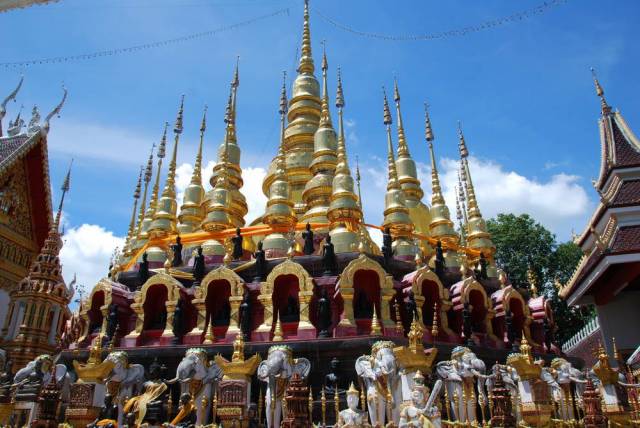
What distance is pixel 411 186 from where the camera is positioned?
2920 cm

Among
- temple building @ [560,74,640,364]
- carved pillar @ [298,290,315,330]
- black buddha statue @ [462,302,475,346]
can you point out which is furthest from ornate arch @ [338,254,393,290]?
temple building @ [560,74,640,364]

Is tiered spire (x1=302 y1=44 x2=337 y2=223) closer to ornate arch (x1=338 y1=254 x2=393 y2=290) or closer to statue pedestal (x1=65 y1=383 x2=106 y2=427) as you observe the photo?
→ ornate arch (x1=338 y1=254 x2=393 y2=290)

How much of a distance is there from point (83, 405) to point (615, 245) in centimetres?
1536

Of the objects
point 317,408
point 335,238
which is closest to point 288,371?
point 317,408

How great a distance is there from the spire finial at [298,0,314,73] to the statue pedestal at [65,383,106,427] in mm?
20629

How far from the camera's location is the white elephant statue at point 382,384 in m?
11.5

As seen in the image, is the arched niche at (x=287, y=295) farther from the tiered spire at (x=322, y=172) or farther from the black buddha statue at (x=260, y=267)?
the tiered spire at (x=322, y=172)

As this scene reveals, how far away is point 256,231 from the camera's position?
21.5 m

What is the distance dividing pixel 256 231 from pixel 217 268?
4.39 m

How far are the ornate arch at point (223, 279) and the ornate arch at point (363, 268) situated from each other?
312 centimetres

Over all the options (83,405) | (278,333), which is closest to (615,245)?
(278,333)

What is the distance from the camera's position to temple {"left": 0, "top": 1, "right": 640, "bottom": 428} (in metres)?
11.6

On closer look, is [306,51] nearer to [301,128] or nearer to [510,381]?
[301,128]

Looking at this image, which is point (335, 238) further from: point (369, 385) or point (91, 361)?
point (91, 361)
